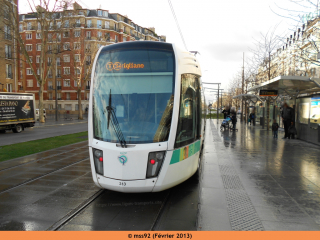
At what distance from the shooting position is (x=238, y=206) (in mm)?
5164

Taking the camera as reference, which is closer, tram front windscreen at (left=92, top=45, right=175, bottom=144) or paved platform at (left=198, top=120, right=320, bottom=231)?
paved platform at (left=198, top=120, right=320, bottom=231)

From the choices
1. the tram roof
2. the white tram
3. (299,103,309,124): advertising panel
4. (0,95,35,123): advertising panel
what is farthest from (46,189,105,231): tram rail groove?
(0,95,35,123): advertising panel

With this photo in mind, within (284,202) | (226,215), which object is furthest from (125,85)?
(284,202)

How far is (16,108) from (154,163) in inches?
797

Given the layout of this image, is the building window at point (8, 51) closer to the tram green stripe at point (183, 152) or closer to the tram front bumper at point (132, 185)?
the tram green stripe at point (183, 152)

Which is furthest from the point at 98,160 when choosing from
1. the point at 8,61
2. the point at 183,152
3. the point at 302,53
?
the point at 8,61

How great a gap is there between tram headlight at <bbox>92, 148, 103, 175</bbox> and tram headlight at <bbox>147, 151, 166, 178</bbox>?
0.90 metres

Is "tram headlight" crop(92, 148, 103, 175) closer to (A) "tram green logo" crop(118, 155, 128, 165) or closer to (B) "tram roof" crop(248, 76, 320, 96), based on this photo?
(A) "tram green logo" crop(118, 155, 128, 165)

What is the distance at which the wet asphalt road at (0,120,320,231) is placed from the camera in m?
4.41

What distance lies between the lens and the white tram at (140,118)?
4977 mm

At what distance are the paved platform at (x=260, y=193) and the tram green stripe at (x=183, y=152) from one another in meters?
0.90

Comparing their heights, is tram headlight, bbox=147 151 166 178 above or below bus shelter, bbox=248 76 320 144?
below

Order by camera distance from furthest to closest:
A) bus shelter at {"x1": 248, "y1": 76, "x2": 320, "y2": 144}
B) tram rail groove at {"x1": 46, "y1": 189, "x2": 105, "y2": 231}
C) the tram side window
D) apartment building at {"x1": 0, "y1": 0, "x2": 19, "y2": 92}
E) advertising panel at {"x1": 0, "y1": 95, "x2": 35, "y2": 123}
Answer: apartment building at {"x1": 0, "y1": 0, "x2": 19, "y2": 92} < advertising panel at {"x1": 0, "y1": 95, "x2": 35, "y2": 123} < bus shelter at {"x1": 248, "y1": 76, "x2": 320, "y2": 144} < the tram side window < tram rail groove at {"x1": 46, "y1": 189, "x2": 105, "y2": 231}

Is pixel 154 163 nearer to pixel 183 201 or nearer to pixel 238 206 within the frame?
pixel 183 201
